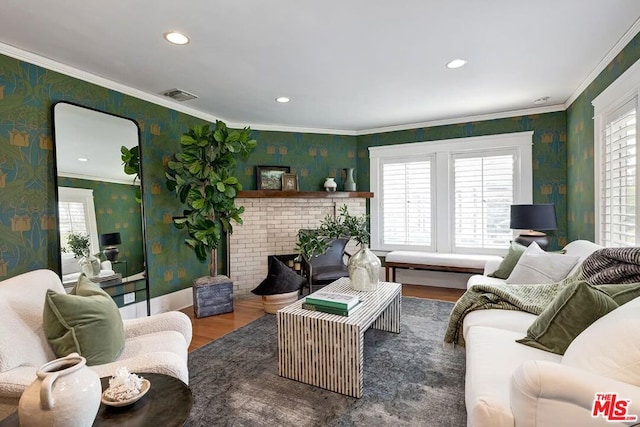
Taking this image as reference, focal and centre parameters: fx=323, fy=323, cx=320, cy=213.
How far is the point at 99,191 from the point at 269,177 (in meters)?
2.30

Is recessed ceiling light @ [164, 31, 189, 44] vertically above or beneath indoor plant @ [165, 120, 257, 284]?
above

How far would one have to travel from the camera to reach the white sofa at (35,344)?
138 centimetres

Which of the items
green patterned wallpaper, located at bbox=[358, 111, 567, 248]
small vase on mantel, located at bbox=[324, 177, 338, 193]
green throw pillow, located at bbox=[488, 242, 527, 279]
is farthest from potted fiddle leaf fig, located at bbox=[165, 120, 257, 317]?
green patterned wallpaper, located at bbox=[358, 111, 567, 248]

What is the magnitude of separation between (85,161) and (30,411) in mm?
2565

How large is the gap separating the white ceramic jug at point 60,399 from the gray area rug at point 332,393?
40.2 inches

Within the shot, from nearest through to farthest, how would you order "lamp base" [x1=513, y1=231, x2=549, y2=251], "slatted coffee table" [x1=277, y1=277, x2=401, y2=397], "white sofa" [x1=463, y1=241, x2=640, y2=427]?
"white sofa" [x1=463, y1=241, x2=640, y2=427] < "slatted coffee table" [x1=277, y1=277, x2=401, y2=397] < "lamp base" [x1=513, y1=231, x2=549, y2=251]

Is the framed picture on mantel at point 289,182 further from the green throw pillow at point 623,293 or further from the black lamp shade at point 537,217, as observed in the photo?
the green throw pillow at point 623,293

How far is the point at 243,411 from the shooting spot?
1922mm

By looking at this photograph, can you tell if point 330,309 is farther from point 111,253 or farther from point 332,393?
point 111,253

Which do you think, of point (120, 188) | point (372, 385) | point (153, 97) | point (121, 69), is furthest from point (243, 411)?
point (153, 97)

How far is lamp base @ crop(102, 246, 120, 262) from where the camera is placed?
3004 millimetres

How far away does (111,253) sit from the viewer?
3.05 metres

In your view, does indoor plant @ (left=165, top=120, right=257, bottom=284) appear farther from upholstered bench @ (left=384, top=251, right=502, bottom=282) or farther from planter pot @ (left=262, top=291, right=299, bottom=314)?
upholstered bench @ (left=384, top=251, right=502, bottom=282)

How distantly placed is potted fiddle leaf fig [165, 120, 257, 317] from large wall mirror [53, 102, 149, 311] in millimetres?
442
